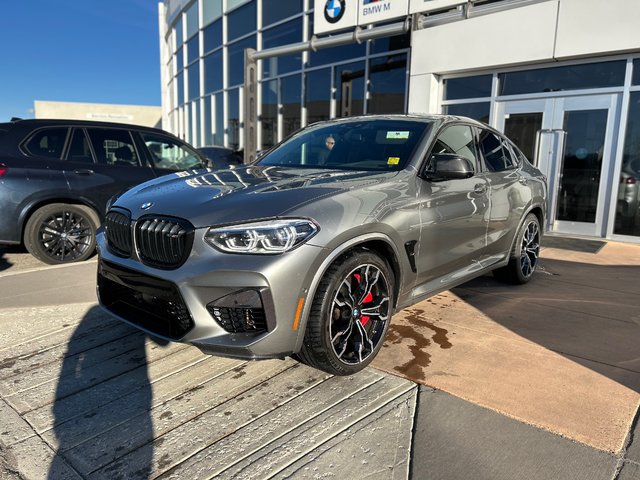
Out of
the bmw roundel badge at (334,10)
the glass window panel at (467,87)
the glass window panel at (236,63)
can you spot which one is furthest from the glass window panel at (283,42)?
the glass window panel at (467,87)

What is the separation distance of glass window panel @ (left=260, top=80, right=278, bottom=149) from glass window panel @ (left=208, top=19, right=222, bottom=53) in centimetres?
415

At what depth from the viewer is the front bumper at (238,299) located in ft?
7.72

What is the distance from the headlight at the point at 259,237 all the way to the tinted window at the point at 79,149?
4266mm

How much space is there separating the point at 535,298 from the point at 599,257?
275 centimetres

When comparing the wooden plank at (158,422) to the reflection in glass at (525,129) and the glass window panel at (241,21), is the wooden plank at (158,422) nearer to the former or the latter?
the reflection in glass at (525,129)

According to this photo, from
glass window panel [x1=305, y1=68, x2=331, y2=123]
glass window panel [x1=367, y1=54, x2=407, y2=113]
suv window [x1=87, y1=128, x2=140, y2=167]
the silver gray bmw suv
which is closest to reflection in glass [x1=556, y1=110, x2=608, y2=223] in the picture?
glass window panel [x1=367, y1=54, x2=407, y2=113]

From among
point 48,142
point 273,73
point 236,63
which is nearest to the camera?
point 48,142

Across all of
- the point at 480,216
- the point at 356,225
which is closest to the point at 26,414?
the point at 356,225

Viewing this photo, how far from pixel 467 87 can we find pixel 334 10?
3453mm

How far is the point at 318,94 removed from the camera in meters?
13.0

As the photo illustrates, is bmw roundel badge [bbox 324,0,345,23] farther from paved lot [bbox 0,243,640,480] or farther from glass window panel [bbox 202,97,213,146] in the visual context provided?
glass window panel [bbox 202,97,213,146]

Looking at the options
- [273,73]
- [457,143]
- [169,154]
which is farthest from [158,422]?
[273,73]

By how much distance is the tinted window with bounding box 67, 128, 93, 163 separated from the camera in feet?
19.0

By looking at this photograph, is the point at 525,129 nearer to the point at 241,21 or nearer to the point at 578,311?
the point at 578,311
